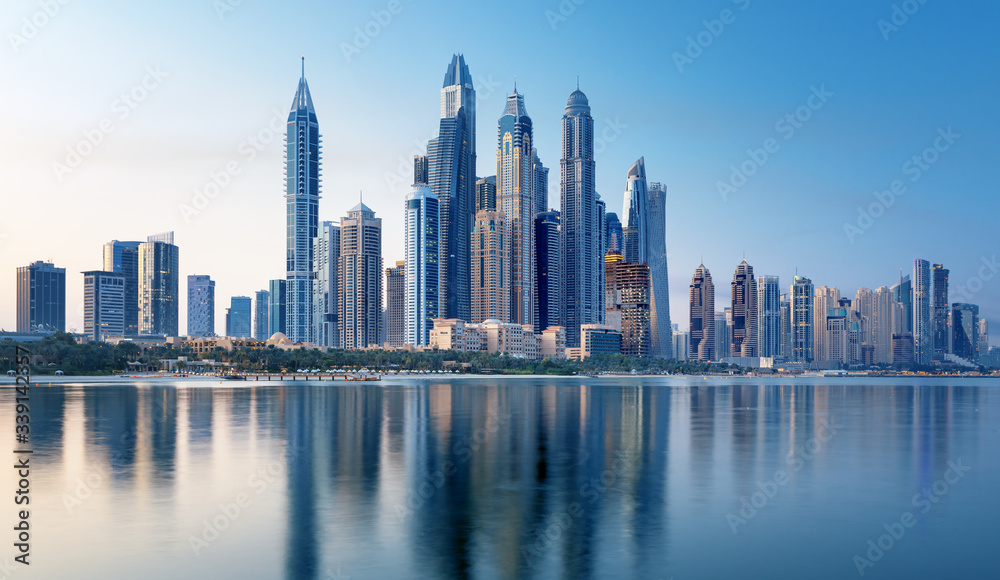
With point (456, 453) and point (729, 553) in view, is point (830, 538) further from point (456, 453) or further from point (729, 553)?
point (456, 453)

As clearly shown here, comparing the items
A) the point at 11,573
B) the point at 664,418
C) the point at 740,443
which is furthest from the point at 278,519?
the point at 664,418

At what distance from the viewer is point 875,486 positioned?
49.0 meters

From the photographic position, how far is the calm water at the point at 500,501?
3134cm

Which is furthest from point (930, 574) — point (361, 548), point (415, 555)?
point (361, 548)

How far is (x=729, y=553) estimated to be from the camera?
109 feet

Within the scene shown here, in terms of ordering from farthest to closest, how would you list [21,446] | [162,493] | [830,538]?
[21,446], [162,493], [830,538]

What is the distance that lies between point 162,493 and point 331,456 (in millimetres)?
15898

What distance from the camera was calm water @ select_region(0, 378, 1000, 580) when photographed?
103 feet

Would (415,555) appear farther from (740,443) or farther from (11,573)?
(740,443)

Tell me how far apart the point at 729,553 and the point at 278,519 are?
19667 millimetres

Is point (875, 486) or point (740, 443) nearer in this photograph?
point (875, 486)

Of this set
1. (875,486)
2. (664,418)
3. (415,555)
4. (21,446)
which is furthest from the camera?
(664,418)

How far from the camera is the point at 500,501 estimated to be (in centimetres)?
4256

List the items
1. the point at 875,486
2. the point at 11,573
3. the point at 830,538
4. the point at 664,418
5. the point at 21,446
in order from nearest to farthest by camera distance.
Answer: the point at 11,573, the point at 830,538, the point at 875,486, the point at 21,446, the point at 664,418
